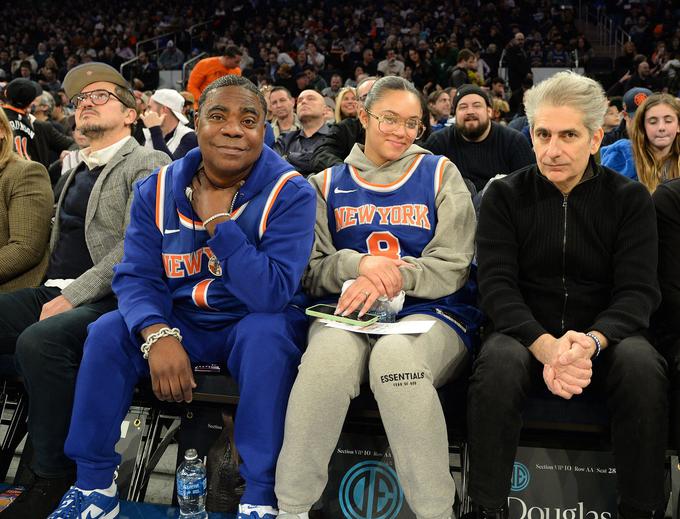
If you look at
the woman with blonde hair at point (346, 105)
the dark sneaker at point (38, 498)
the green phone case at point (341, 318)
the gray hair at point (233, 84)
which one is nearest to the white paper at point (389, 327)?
the green phone case at point (341, 318)

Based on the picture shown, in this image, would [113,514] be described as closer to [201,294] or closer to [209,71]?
[201,294]

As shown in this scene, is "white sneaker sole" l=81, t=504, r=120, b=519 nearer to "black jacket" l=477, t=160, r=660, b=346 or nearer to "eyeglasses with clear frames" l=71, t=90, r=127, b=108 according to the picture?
"black jacket" l=477, t=160, r=660, b=346

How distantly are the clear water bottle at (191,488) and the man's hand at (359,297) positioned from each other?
666 millimetres

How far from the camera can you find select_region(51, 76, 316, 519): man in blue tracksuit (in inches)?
81.6

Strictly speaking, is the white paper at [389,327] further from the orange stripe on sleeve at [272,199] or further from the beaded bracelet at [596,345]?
the beaded bracelet at [596,345]

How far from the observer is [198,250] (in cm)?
234

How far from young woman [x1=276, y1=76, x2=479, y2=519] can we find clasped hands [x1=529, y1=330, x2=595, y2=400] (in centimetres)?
32

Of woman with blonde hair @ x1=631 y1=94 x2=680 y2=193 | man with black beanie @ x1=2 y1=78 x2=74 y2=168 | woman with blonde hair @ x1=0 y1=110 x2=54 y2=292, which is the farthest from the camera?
man with black beanie @ x1=2 y1=78 x2=74 y2=168

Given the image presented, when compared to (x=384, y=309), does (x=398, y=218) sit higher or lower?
higher

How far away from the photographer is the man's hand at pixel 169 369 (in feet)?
6.91

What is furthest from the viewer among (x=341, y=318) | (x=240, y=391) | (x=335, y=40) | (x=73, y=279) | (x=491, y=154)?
(x=335, y=40)

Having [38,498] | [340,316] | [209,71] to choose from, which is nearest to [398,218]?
[340,316]

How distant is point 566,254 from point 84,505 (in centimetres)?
164

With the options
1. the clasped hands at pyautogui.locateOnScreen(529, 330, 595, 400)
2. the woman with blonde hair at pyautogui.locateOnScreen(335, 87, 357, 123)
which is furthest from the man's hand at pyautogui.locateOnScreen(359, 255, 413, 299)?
the woman with blonde hair at pyautogui.locateOnScreen(335, 87, 357, 123)
